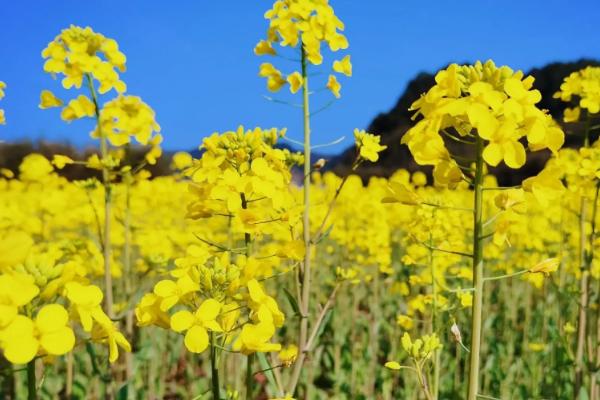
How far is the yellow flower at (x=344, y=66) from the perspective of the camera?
3131mm

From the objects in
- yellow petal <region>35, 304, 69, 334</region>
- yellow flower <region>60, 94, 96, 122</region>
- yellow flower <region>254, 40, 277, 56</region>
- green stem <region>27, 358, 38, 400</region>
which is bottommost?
green stem <region>27, 358, 38, 400</region>

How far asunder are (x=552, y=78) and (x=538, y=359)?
23982mm

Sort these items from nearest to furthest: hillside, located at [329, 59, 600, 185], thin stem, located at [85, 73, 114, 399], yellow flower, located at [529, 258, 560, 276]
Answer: yellow flower, located at [529, 258, 560, 276] → thin stem, located at [85, 73, 114, 399] → hillside, located at [329, 59, 600, 185]

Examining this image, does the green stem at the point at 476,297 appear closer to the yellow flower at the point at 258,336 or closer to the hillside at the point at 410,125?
the yellow flower at the point at 258,336

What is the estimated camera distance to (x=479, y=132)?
1.66 metres

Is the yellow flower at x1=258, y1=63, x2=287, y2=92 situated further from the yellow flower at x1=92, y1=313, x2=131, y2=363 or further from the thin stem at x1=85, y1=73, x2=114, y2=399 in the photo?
the yellow flower at x1=92, y1=313, x2=131, y2=363

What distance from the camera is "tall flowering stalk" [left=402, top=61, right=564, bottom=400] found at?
1.70 m

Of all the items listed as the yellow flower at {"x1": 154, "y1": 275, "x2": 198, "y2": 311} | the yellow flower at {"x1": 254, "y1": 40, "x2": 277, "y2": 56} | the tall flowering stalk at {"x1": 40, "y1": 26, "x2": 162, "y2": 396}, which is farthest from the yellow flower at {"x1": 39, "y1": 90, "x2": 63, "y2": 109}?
the yellow flower at {"x1": 154, "y1": 275, "x2": 198, "y2": 311}

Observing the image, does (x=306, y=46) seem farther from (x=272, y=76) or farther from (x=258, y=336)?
(x=258, y=336)

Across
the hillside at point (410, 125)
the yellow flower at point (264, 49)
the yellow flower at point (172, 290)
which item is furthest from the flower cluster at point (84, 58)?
the hillside at point (410, 125)

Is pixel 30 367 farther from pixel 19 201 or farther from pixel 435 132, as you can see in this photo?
pixel 19 201

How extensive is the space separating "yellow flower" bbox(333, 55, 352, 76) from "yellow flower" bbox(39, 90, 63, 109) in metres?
1.60

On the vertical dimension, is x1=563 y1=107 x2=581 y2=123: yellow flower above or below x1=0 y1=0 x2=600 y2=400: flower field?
above

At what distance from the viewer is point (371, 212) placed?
7.09 meters
